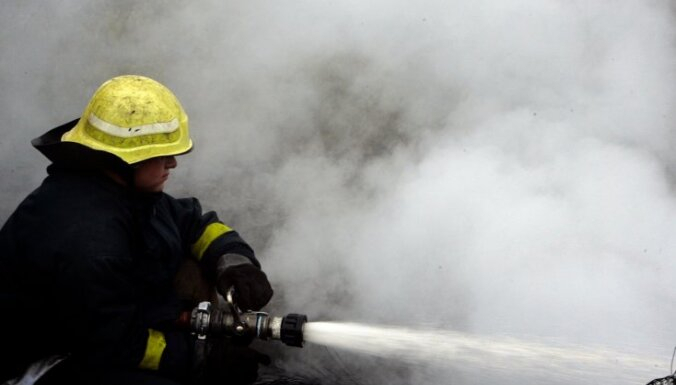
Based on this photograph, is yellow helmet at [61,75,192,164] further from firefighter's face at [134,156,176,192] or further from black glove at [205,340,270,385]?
black glove at [205,340,270,385]

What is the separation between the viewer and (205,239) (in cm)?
350

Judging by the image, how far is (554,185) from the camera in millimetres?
4047

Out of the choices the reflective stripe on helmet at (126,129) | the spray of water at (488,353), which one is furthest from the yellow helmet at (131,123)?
the spray of water at (488,353)

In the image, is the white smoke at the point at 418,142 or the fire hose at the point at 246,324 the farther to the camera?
the white smoke at the point at 418,142

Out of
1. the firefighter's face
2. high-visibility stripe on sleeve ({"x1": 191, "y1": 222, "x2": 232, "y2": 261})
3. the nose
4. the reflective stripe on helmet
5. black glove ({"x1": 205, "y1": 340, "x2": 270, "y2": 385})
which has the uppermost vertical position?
the reflective stripe on helmet

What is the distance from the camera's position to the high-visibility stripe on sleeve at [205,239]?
348 cm

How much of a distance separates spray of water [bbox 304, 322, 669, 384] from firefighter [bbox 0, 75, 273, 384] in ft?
1.69

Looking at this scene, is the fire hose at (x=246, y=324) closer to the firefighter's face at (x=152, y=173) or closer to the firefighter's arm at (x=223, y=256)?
the firefighter's arm at (x=223, y=256)

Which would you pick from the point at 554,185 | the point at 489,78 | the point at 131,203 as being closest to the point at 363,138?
the point at 489,78

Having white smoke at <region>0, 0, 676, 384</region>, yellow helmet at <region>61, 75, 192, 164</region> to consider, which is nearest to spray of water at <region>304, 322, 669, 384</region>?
white smoke at <region>0, 0, 676, 384</region>

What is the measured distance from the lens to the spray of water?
340cm

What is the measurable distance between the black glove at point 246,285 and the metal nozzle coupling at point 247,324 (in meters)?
0.09

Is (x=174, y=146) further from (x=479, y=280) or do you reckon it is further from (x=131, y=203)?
(x=479, y=280)

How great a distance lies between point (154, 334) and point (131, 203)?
1.81 feet
